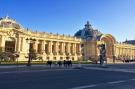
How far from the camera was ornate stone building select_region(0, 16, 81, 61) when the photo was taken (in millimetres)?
83812

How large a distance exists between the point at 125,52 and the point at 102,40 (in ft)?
113

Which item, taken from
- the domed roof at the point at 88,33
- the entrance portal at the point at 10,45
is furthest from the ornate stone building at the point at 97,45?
the entrance portal at the point at 10,45

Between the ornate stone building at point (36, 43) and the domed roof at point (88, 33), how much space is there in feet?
34.8

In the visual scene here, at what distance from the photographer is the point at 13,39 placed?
8625 cm

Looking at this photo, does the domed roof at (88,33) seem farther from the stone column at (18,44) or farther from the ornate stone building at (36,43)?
the stone column at (18,44)

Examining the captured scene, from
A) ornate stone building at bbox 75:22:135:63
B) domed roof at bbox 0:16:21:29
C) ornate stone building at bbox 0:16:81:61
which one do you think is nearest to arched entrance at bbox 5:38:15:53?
ornate stone building at bbox 0:16:81:61

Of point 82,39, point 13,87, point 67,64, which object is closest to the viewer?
point 13,87

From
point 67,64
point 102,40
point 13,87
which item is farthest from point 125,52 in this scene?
point 13,87

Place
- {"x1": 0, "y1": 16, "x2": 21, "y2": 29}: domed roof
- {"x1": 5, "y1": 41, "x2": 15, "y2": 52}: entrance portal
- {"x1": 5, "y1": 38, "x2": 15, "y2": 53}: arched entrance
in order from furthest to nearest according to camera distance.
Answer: {"x1": 5, "y1": 41, "x2": 15, "y2": 52}: entrance portal, {"x1": 5, "y1": 38, "x2": 15, "y2": 53}: arched entrance, {"x1": 0, "y1": 16, "x2": 21, "y2": 29}: domed roof

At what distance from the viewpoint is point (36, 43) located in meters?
96.8

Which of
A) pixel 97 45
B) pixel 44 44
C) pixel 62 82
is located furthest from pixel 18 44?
pixel 62 82

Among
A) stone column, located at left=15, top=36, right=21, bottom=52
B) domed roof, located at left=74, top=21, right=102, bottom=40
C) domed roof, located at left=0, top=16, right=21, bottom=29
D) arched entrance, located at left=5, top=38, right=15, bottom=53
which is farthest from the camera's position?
domed roof, located at left=74, top=21, right=102, bottom=40

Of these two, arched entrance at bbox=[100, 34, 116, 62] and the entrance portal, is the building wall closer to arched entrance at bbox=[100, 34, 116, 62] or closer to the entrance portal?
the entrance portal

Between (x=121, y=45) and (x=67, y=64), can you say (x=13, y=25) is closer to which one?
(x=67, y=64)
